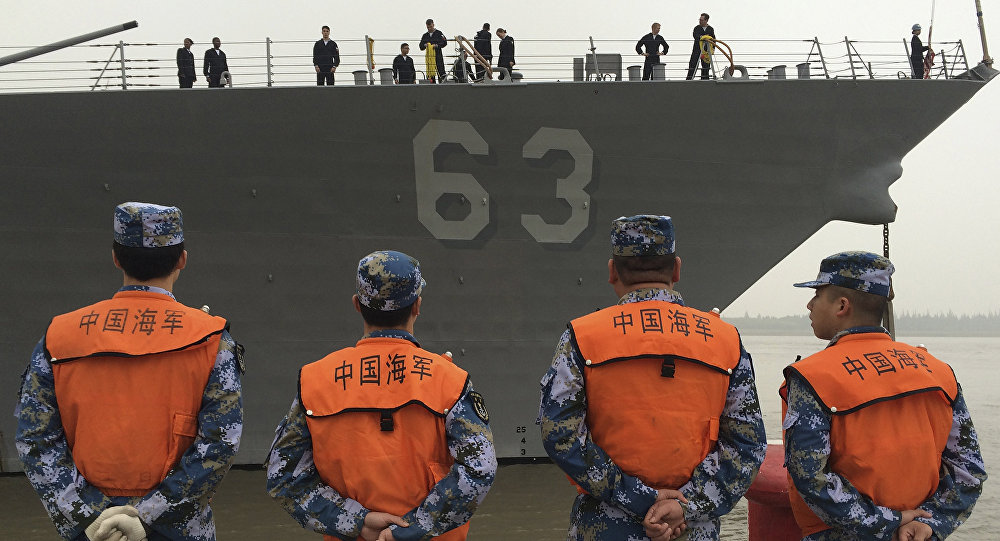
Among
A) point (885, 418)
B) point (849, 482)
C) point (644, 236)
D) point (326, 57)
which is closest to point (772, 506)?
point (849, 482)

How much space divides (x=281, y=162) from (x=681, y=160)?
14.6ft

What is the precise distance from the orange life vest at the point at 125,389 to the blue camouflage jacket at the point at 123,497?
0.04 meters

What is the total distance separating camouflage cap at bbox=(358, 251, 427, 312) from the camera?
232 cm

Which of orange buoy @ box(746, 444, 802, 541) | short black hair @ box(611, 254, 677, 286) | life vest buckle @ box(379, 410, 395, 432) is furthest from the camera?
orange buoy @ box(746, 444, 802, 541)

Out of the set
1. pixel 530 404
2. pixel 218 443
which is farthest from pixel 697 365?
pixel 530 404

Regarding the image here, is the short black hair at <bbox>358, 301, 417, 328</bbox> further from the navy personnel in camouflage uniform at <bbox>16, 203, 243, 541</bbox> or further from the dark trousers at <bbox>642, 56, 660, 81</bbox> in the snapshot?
the dark trousers at <bbox>642, 56, 660, 81</bbox>

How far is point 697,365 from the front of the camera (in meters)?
2.41

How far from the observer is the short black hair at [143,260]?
262 centimetres

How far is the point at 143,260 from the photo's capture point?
2627 millimetres

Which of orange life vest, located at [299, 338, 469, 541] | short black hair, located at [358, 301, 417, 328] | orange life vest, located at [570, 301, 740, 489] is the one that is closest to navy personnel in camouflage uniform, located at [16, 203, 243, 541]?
orange life vest, located at [299, 338, 469, 541]

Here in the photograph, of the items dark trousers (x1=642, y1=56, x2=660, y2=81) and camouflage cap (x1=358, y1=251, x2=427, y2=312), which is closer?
camouflage cap (x1=358, y1=251, x2=427, y2=312)

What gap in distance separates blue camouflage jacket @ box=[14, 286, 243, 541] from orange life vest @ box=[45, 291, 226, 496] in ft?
0.14

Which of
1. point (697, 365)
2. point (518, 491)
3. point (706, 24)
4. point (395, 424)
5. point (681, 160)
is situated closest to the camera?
point (395, 424)

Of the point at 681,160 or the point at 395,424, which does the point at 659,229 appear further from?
the point at 681,160
